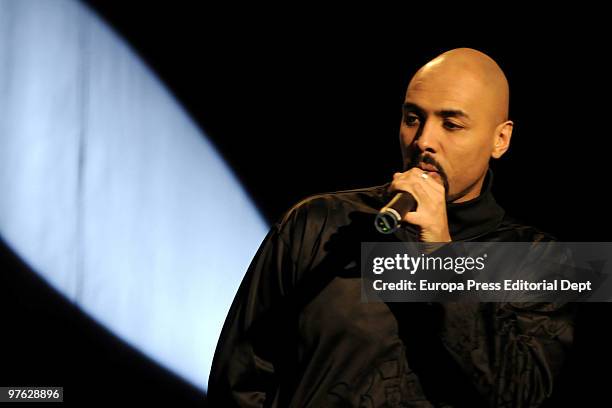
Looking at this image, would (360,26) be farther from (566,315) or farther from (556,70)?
(566,315)

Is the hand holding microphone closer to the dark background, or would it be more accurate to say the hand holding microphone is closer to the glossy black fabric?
the glossy black fabric

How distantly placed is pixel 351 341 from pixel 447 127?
0.45 m

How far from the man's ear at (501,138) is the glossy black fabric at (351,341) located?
27 cm

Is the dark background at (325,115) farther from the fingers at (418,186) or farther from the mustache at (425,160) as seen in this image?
the fingers at (418,186)

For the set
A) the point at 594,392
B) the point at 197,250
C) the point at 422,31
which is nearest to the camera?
the point at 594,392

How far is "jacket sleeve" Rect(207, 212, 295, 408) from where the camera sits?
63.2 inches

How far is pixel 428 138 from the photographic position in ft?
5.53

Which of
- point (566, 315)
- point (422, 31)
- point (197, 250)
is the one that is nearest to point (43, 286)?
point (197, 250)

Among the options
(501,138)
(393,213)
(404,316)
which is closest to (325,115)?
(501,138)

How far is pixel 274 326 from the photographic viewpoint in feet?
5.41

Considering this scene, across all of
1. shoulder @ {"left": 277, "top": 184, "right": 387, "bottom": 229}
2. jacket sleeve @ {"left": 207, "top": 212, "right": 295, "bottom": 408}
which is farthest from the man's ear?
jacket sleeve @ {"left": 207, "top": 212, "right": 295, "bottom": 408}

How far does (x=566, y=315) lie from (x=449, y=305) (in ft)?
1.21

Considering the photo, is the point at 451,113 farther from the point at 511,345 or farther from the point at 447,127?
the point at 511,345

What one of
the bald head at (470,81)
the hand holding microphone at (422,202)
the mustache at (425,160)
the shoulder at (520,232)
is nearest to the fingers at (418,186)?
the hand holding microphone at (422,202)
